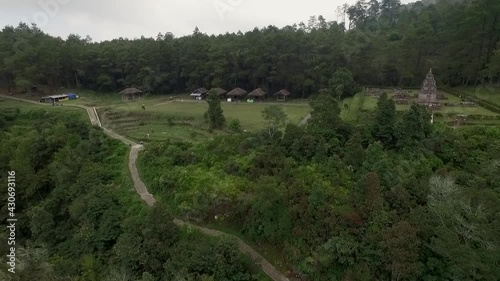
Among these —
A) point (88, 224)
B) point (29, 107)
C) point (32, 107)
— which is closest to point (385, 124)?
point (88, 224)

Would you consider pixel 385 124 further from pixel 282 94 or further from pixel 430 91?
pixel 282 94

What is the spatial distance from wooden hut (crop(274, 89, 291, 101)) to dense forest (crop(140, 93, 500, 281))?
16443 mm

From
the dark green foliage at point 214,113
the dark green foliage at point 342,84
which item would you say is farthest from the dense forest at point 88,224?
the dark green foliage at point 342,84

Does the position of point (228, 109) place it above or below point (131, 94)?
below

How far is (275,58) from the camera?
47.6 metres

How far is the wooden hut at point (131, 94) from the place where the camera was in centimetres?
5022

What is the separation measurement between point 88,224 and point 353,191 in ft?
55.9

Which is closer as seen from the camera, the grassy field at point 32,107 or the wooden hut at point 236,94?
the grassy field at point 32,107

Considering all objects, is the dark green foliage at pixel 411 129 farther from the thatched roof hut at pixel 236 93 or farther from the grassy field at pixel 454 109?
the thatched roof hut at pixel 236 93

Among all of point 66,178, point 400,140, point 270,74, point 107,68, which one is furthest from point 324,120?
point 107,68

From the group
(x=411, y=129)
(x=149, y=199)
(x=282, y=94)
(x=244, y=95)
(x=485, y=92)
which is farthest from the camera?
(x=244, y=95)

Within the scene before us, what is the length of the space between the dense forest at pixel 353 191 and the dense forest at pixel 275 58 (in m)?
15.7

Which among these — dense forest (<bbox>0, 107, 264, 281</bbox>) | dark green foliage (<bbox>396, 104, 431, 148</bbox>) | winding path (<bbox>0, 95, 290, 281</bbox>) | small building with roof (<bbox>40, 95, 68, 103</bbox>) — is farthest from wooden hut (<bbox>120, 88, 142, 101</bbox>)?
dark green foliage (<bbox>396, 104, 431, 148</bbox>)

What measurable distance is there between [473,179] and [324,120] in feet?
33.1
